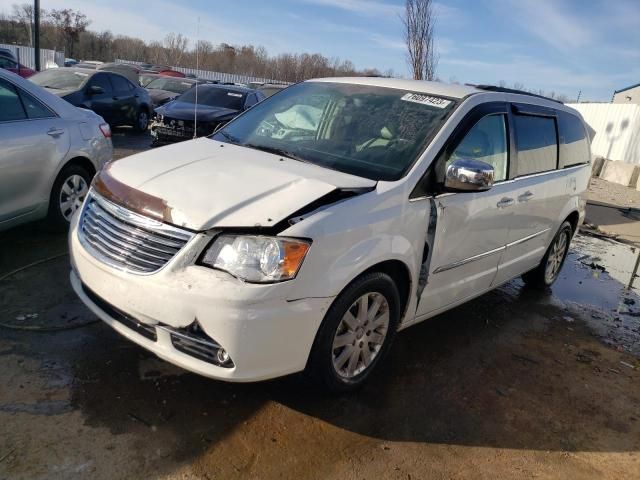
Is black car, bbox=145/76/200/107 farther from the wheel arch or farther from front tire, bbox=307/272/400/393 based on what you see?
front tire, bbox=307/272/400/393

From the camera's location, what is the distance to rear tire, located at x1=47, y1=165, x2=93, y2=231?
5.05m

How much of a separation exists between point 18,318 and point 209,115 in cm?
754

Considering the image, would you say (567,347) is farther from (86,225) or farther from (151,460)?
(86,225)

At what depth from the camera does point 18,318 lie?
3.64 metres

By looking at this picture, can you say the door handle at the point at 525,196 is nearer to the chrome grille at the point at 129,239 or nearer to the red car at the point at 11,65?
the chrome grille at the point at 129,239

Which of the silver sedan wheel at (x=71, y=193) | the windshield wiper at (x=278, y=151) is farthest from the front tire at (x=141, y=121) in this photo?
the windshield wiper at (x=278, y=151)

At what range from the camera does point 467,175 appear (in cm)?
321

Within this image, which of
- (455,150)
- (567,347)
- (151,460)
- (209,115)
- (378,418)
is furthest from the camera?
(209,115)

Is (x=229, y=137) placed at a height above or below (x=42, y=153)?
above

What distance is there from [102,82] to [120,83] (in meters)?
0.96

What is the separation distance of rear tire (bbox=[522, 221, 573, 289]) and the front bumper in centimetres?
355

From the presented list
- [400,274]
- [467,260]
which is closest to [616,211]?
[467,260]

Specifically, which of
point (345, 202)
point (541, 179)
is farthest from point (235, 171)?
point (541, 179)

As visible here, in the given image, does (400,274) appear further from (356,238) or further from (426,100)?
(426,100)
